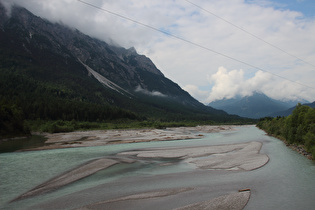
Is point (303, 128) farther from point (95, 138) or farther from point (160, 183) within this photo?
point (95, 138)

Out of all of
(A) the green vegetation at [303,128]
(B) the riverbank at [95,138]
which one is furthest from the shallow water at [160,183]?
(B) the riverbank at [95,138]

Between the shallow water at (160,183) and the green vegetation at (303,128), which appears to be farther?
the green vegetation at (303,128)

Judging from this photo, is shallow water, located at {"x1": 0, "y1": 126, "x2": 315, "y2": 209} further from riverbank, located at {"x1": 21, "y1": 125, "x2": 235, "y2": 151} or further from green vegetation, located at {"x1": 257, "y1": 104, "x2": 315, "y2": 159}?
riverbank, located at {"x1": 21, "y1": 125, "x2": 235, "y2": 151}

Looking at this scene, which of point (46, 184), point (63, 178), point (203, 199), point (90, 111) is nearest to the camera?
point (203, 199)

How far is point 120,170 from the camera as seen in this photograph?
25.9 meters

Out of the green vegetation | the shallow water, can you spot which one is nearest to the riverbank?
the shallow water

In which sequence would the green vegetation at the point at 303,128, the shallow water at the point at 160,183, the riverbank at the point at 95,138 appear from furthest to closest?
the riverbank at the point at 95,138, the green vegetation at the point at 303,128, the shallow water at the point at 160,183

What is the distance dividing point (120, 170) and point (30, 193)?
1026 cm

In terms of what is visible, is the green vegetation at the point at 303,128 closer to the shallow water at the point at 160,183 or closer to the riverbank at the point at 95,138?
the shallow water at the point at 160,183

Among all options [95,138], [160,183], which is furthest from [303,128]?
[95,138]

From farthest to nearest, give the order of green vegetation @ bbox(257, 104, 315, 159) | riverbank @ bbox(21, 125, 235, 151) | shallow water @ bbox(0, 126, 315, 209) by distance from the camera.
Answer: riverbank @ bbox(21, 125, 235, 151) < green vegetation @ bbox(257, 104, 315, 159) < shallow water @ bbox(0, 126, 315, 209)

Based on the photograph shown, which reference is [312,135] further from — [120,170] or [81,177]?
[81,177]

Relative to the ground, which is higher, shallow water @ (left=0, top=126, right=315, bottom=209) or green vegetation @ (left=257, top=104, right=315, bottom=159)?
green vegetation @ (left=257, top=104, right=315, bottom=159)

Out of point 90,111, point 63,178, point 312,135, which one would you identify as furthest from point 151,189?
point 90,111
